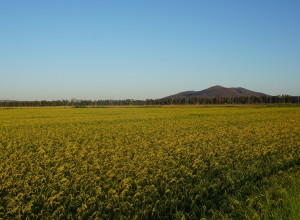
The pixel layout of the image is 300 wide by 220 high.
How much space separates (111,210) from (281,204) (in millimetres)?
3721

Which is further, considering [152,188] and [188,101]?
[188,101]

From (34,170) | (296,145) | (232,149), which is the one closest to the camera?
(34,170)

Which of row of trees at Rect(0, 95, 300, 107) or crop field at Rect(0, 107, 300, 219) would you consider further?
row of trees at Rect(0, 95, 300, 107)

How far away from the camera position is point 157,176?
6730 mm

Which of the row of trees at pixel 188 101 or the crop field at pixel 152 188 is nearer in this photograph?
the crop field at pixel 152 188

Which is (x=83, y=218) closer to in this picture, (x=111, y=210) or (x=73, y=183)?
(x=111, y=210)

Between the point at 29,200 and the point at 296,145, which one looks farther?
the point at 296,145

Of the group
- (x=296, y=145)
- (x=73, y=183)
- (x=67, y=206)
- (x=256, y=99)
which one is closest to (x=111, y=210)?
(x=67, y=206)

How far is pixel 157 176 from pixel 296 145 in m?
8.56

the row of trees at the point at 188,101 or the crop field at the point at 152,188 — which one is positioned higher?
the row of trees at the point at 188,101

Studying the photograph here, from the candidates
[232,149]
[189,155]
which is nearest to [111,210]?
[189,155]

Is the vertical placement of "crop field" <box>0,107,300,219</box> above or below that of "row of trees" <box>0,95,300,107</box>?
below

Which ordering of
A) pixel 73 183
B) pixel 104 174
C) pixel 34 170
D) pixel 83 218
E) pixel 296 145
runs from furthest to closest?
pixel 296 145 → pixel 34 170 → pixel 104 174 → pixel 73 183 → pixel 83 218

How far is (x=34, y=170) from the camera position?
7.51 metres
